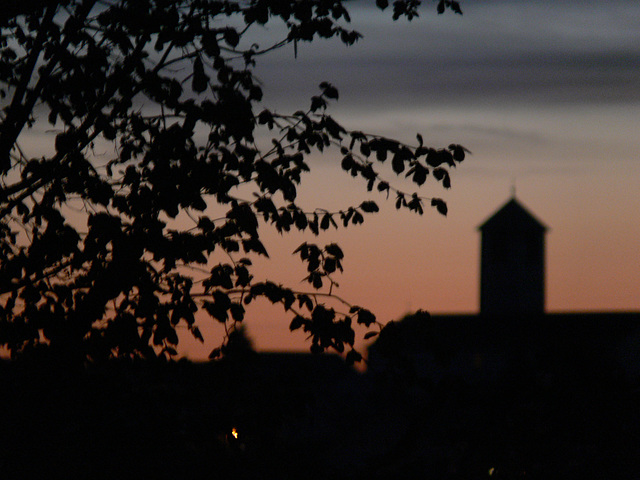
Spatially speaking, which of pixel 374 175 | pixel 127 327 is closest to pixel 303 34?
pixel 374 175

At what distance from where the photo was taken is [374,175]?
7.29m

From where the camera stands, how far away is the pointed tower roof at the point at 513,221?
2359 inches

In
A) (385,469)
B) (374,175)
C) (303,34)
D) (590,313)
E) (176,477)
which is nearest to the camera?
(176,477)

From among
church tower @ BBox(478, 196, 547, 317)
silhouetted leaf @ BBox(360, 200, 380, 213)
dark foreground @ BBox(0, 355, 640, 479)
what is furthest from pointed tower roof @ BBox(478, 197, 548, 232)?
dark foreground @ BBox(0, 355, 640, 479)

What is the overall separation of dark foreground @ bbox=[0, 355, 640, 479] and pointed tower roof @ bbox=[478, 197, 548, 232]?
2151 inches

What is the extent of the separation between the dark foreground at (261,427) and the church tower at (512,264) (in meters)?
51.6

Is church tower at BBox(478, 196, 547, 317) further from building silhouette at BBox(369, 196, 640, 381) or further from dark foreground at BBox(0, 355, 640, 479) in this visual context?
dark foreground at BBox(0, 355, 640, 479)

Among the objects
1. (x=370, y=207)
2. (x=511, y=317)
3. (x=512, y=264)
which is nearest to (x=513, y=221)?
(x=512, y=264)

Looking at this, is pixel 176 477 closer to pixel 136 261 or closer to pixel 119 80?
pixel 136 261

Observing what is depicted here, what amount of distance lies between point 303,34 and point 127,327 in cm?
269

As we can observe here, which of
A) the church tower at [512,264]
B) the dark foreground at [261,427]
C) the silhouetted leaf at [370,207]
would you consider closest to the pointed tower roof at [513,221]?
the church tower at [512,264]

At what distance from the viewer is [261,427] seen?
639 cm

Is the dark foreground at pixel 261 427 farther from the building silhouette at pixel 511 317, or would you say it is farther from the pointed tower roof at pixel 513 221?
the pointed tower roof at pixel 513 221

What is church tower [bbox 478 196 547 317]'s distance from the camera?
57.9 meters
